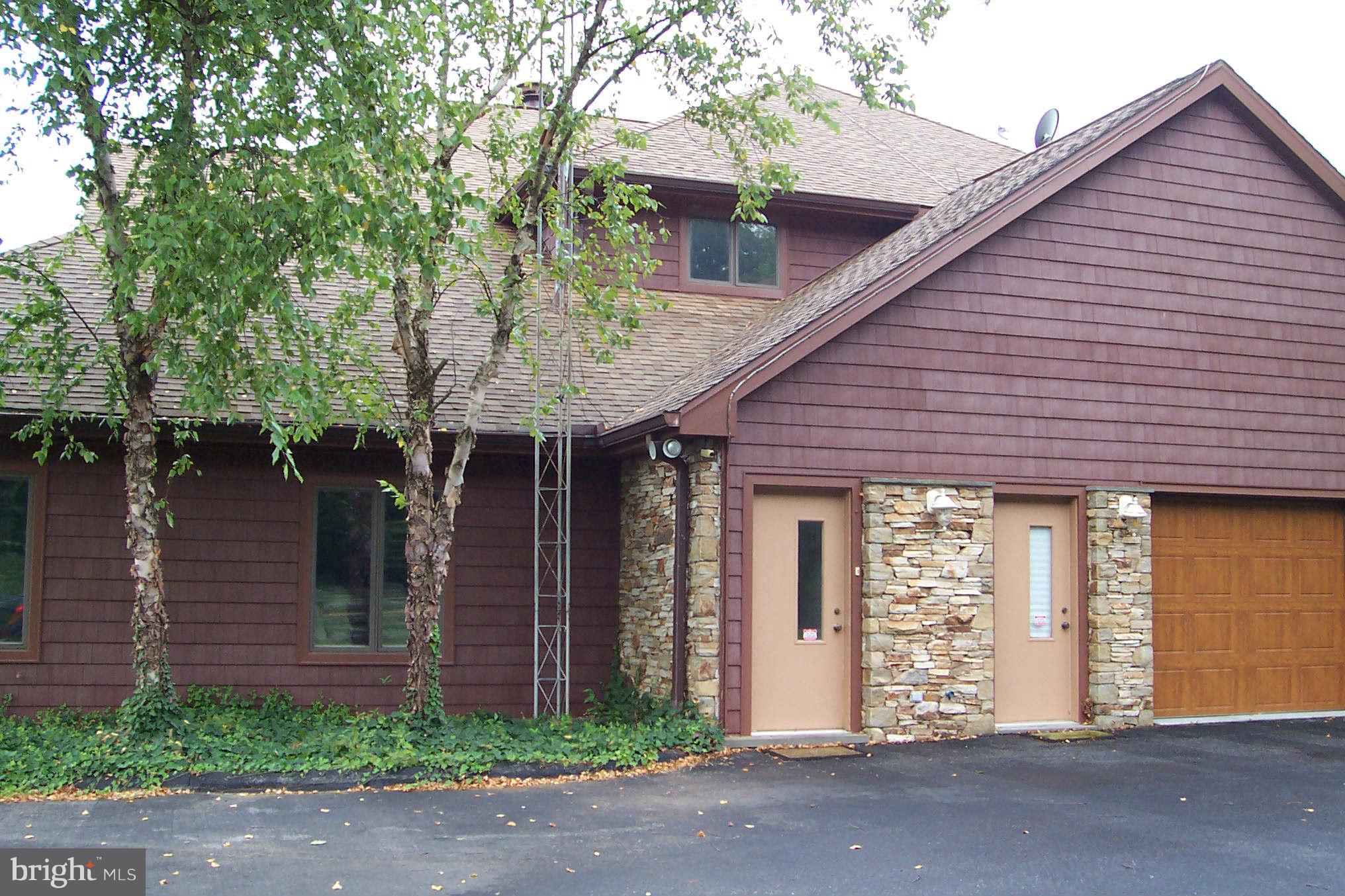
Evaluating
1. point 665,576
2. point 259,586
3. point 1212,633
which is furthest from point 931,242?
point 259,586

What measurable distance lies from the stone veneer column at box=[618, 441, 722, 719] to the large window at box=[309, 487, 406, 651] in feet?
6.83

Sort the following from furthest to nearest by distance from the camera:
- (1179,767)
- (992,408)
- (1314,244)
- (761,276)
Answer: (761,276) → (1314,244) → (992,408) → (1179,767)

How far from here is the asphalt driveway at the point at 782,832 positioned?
240 inches

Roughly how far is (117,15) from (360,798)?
5.58 m

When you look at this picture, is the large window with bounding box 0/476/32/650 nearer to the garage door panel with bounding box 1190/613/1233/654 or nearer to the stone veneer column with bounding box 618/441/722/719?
the stone veneer column with bounding box 618/441/722/719

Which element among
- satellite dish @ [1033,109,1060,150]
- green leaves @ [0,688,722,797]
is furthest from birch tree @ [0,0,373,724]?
satellite dish @ [1033,109,1060,150]

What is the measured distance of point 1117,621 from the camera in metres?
11.0

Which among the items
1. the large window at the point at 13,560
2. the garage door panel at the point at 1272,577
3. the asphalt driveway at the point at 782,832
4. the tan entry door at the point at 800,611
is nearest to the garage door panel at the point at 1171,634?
the garage door panel at the point at 1272,577

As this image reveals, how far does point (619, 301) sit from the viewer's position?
13172 mm

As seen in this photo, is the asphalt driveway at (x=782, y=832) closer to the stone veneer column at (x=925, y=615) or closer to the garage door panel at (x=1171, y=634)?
the stone veneer column at (x=925, y=615)

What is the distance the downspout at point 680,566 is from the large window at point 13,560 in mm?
5530

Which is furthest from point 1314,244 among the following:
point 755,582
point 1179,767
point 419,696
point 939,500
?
point 419,696

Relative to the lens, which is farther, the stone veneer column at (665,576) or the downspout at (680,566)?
the downspout at (680,566)

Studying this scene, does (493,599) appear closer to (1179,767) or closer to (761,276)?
(761,276)
